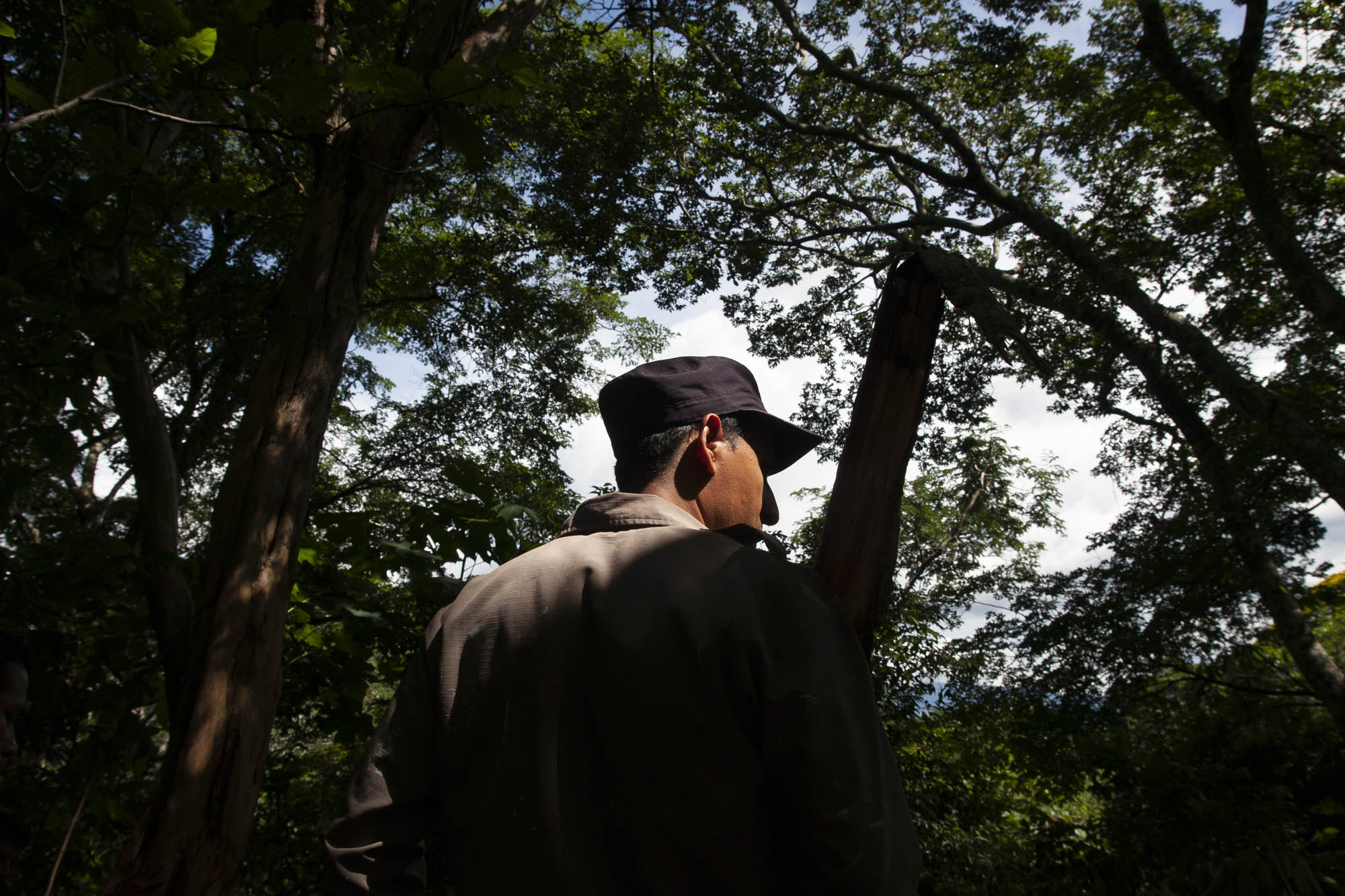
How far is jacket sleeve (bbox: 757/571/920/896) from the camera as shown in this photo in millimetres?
835

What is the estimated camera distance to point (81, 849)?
14.5 feet

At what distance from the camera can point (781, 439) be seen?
146 cm

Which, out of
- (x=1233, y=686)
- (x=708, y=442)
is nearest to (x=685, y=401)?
(x=708, y=442)

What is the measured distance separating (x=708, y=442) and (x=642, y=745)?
58 centimetres

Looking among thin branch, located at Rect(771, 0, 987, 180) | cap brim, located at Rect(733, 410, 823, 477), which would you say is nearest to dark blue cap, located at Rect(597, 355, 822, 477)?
cap brim, located at Rect(733, 410, 823, 477)

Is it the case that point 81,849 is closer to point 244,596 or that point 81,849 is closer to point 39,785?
point 39,785

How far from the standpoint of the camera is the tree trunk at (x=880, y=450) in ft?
3.34

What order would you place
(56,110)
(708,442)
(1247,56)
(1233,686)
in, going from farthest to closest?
(1233,686), (1247,56), (56,110), (708,442)

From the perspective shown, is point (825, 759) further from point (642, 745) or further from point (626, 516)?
point (626, 516)

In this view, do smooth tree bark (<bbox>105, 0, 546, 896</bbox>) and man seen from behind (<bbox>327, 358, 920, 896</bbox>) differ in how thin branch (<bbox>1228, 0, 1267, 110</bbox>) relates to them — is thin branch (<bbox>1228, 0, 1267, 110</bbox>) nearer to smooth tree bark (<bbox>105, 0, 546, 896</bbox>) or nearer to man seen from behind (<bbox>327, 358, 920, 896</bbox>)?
smooth tree bark (<bbox>105, 0, 546, 896</bbox>)

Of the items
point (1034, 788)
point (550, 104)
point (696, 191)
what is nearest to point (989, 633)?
point (1034, 788)

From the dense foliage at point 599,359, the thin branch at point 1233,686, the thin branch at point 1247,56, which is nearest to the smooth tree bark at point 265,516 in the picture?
the dense foliage at point 599,359

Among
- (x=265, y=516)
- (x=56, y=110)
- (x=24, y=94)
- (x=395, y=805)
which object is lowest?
(x=395, y=805)

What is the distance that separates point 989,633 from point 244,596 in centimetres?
839
